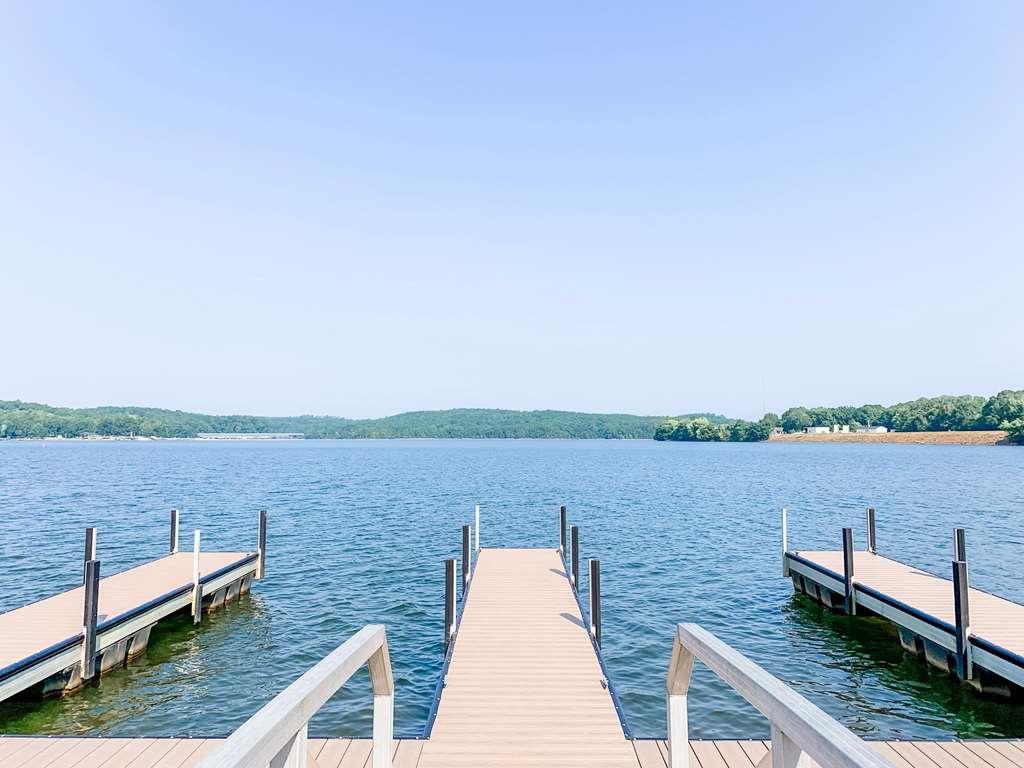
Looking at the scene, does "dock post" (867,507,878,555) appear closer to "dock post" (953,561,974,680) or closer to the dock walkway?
the dock walkway

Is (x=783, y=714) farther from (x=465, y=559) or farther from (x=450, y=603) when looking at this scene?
(x=465, y=559)

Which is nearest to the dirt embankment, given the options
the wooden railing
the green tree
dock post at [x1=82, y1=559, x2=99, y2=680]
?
the green tree

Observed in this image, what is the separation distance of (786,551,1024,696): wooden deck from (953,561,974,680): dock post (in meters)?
0.13

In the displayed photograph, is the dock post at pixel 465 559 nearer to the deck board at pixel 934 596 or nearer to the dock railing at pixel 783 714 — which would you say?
the deck board at pixel 934 596

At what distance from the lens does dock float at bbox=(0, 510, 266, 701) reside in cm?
1064

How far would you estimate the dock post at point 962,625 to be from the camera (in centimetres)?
1118

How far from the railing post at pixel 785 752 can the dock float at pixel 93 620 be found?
11963 millimetres

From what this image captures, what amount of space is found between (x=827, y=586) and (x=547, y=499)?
96.5 feet

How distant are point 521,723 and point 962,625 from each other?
365 inches

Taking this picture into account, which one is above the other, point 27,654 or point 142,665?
point 27,654

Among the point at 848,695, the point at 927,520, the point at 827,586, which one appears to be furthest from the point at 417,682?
the point at 927,520

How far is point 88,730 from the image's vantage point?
10.0 metres

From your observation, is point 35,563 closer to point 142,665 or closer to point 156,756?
point 142,665

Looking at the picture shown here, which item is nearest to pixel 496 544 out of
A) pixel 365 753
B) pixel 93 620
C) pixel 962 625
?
pixel 93 620
